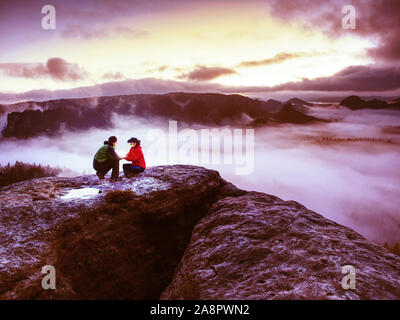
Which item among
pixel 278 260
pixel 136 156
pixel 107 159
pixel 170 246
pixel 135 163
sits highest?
pixel 136 156

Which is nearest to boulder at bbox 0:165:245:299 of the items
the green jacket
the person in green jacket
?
the person in green jacket

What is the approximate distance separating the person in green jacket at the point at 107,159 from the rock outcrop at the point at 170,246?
2.06 ft

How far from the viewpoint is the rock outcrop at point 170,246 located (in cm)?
877

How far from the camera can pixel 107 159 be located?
50.0 ft

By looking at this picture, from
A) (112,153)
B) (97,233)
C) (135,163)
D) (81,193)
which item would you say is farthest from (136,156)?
(97,233)

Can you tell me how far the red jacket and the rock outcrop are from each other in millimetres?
891

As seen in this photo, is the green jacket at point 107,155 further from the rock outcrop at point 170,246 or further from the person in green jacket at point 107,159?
the rock outcrop at point 170,246

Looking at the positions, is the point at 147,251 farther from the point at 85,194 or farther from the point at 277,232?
the point at 277,232

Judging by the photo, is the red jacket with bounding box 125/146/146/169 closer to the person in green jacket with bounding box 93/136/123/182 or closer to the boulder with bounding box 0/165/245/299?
the person in green jacket with bounding box 93/136/123/182

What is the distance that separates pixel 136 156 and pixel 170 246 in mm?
5687

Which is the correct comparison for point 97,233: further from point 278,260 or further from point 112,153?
point 278,260

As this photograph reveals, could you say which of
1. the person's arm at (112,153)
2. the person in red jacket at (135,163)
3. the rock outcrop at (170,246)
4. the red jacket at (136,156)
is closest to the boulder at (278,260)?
the rock outcrop at (170,246)
